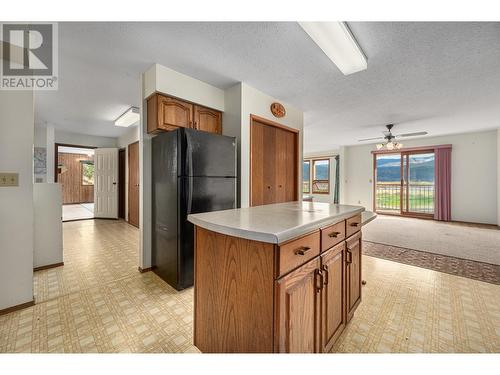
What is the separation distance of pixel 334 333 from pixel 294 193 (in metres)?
2.66

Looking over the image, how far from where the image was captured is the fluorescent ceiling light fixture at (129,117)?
3.89 m

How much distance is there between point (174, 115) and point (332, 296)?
2.39 metres

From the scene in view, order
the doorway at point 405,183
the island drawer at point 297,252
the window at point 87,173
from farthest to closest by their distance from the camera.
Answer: the window at point 87,173 < the doorway at point 405,183 < the island drawer at point 297,252

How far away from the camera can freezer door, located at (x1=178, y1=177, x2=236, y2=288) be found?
6.97ft

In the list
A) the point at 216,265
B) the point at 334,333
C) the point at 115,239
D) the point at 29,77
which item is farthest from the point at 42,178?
the point at 334,333

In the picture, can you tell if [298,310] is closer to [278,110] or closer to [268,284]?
[268,284]

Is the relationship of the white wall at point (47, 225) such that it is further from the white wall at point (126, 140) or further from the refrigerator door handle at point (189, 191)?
the white wall at point (126, 140)

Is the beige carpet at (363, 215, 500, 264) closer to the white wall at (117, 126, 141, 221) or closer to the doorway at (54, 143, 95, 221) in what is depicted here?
the white wall at (117, 126, 141, 221)

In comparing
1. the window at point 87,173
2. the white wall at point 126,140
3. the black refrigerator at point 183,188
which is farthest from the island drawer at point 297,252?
the window at point 87,173

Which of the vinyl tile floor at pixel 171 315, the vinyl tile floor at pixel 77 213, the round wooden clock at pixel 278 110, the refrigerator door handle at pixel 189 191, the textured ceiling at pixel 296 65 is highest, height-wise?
the textured ceiling at pixel 296 65

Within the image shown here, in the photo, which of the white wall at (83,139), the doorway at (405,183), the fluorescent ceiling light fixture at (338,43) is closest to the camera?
the fluorescent ceiling light fixture at (338,43)

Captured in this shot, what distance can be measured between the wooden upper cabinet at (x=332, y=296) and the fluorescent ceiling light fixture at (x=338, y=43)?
165cm

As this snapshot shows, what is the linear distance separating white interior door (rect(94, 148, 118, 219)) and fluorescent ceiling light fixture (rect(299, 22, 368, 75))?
238 inches

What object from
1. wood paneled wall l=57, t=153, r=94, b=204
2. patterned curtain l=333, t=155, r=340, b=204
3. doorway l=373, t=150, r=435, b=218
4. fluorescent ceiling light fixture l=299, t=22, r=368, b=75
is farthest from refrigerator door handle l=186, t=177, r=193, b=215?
wood paneled wall l=57, t=153, r=94, b=204
